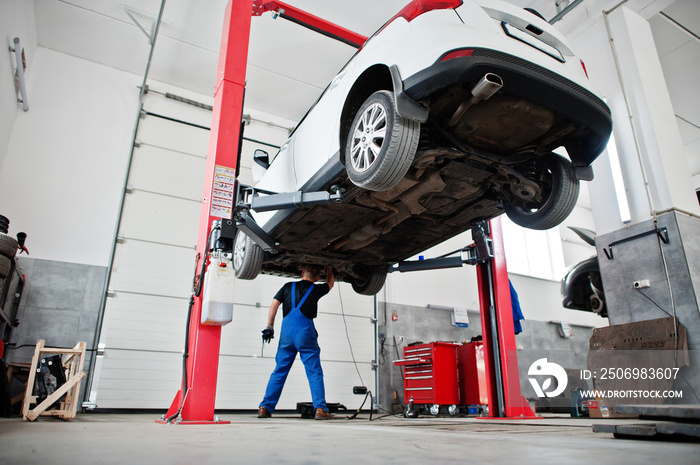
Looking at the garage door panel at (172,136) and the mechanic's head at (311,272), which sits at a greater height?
the garage door panel at (172,136)

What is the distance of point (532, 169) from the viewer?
3.01 metres

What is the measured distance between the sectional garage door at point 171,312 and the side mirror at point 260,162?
10.3 feet

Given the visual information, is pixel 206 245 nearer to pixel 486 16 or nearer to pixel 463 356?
pixel 486 16

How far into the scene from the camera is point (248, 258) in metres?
4.26

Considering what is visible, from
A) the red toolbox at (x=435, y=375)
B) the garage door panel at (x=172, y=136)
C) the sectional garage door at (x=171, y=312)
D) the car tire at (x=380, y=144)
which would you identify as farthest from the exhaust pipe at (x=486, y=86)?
the garage door panel at (x=172, y=136)

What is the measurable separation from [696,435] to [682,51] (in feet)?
28.8

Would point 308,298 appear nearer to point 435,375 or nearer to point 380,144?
point 435,375

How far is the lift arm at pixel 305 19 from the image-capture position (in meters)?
5.86

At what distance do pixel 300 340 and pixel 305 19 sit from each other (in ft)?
14.8

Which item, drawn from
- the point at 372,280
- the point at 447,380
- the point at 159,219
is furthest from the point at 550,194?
the point at 159,219

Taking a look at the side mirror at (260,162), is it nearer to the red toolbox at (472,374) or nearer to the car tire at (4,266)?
the car tire at (4,266)

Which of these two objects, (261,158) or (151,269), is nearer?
(261,158)

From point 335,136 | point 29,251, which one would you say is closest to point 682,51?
point 335,136

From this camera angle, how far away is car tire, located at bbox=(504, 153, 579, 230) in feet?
9.27
